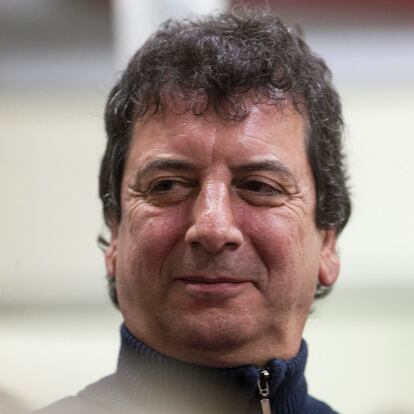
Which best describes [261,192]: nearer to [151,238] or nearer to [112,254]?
[151,238]

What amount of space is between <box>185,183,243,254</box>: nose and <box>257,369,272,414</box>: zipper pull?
19 centimetres

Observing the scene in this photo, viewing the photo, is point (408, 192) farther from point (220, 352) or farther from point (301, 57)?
point (220, 352)

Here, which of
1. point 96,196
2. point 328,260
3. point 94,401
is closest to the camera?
point 94,401

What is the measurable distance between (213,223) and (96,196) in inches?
21.4

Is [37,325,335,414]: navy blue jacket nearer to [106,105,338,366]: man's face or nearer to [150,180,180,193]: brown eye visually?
[106,105,338,366]: man's face

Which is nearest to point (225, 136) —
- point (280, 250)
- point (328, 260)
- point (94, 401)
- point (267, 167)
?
point (267, 167)

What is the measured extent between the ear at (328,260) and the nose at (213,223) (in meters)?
0.25

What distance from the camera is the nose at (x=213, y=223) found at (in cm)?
126

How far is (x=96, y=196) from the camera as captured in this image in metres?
1.75

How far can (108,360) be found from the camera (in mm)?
1699

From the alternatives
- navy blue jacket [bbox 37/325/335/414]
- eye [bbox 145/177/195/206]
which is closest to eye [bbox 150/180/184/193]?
eye [bbox 145/177/195/206]

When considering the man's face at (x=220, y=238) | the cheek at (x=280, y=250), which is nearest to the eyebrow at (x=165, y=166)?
the man's face at (x=220, y=238)

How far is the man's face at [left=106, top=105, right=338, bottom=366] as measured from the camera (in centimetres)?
129

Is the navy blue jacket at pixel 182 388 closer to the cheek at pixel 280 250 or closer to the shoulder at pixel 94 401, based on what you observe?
the shoulder at pixel 94 401
